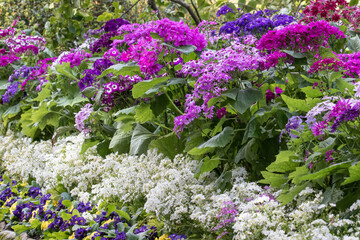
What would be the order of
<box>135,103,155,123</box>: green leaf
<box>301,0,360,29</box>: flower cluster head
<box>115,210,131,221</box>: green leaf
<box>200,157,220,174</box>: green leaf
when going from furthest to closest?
<box>301,0,360,29</box>: flower cluster head
<box>135,103,155,123</box>: green leaf
<box>115,210,131,221</box>: green leaf
<box>200,157,220,174</box>: green leaf

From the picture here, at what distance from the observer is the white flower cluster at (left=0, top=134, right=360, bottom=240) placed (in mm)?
2373

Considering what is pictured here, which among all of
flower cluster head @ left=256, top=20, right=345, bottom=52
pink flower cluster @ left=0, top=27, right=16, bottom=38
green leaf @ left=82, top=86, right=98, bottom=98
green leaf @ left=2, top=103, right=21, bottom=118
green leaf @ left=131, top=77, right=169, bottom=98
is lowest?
green leaf @ left=2, top=103, right=21, bottom=118

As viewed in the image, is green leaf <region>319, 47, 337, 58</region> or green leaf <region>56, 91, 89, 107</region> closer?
green leaf <region>319, 47, 337, 58</region>

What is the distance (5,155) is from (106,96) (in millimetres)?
2353

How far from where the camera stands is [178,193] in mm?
3104

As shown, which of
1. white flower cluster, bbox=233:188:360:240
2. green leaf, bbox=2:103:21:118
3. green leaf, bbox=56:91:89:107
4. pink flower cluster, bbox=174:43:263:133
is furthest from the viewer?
green leaf, bbox=2:103:21:118

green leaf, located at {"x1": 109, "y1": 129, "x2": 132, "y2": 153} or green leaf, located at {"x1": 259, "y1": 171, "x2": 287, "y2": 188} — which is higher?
green leaf, located at {"x1": 259, "y1": 171, "x2": 287, "y2": 188}

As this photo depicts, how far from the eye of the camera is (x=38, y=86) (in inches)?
242

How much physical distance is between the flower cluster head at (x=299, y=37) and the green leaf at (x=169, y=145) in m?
1.19

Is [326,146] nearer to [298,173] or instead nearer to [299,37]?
[298,173]

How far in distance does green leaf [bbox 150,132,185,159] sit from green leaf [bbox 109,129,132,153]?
1.39 feet

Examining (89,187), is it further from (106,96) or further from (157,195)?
(157,195)

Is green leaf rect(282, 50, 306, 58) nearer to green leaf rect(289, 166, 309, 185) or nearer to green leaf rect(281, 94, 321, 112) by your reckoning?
green leaf rect(281, 94, 321, 112)

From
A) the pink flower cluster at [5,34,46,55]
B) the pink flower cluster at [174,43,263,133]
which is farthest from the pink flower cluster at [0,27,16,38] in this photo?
the pink flower cluster at [174,43,263,133]
